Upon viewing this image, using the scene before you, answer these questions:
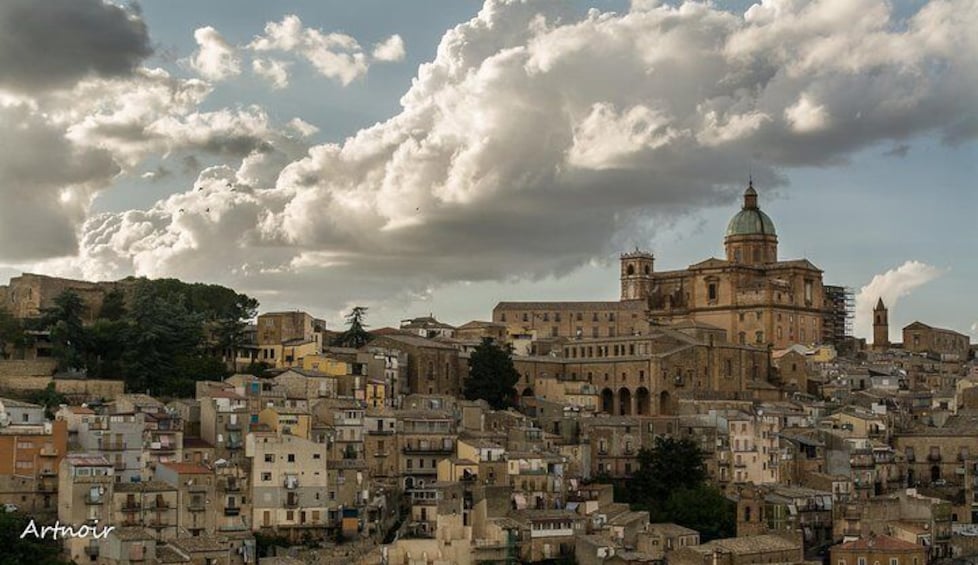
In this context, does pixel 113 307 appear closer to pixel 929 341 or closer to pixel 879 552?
pixel 879 552

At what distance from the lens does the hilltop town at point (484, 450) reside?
56.8 m

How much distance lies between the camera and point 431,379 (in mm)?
82562

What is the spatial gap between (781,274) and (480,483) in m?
50.1

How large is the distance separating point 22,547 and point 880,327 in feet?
250

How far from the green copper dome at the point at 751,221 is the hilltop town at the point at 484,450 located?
15176 mm

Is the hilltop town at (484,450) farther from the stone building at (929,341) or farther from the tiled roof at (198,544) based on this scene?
the stone building at (929,341)

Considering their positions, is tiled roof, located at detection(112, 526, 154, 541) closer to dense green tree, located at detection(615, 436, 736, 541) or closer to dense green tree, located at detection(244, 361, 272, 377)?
dense green tree, located at detection(615, 436, 736, 541)

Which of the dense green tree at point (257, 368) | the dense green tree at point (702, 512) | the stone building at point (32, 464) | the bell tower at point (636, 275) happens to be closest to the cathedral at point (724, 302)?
the bell tower at point (636, 275)

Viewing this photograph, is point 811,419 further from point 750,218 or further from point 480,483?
point 750,218

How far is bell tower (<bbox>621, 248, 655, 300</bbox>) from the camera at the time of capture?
110688 millimetres

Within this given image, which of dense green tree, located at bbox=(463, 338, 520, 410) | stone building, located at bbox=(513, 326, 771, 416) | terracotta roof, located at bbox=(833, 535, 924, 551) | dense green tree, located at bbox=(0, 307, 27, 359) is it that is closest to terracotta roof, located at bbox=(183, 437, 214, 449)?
dense green tree, located at bbox=(0, 307, 27, 359)

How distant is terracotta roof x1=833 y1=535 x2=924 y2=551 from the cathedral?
3737 cm

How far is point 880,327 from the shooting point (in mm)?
115188

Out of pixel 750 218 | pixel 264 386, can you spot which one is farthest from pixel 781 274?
pixel 264 386
